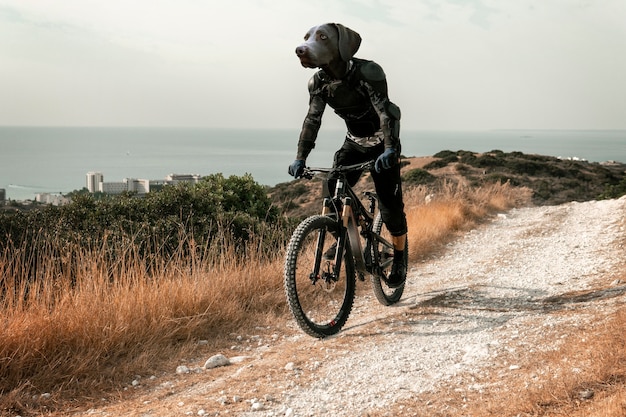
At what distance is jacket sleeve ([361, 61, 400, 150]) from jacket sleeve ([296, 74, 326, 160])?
0.44 meters

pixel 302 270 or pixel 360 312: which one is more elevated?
pixel 302 270

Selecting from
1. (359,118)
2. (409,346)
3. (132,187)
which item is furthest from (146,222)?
(132,187)

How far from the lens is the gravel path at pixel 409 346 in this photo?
3.78m

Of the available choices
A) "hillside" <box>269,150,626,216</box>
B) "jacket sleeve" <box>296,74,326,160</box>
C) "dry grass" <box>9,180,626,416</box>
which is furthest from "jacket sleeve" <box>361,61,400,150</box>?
"hillside" <box>269,150,626,216</box>

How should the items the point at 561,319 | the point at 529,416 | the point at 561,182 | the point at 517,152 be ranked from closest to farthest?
the point at 529,416 < the point at 561,319 < the point at 561,182 < the point at 517,152

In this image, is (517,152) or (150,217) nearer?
(150,217)

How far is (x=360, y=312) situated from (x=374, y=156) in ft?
5.74

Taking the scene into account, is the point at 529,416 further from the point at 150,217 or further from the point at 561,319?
the point at 150,217

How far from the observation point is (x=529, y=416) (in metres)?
3.14

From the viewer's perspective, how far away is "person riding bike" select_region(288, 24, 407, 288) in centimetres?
488

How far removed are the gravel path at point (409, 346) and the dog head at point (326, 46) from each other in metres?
2.34

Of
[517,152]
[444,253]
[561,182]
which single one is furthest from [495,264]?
[517,152]

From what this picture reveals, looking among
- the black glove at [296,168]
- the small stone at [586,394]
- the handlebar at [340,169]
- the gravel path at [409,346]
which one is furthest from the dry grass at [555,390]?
the black glove at [296,168]

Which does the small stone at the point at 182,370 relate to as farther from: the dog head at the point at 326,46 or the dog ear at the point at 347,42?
the dog ear at the point at 347,42
